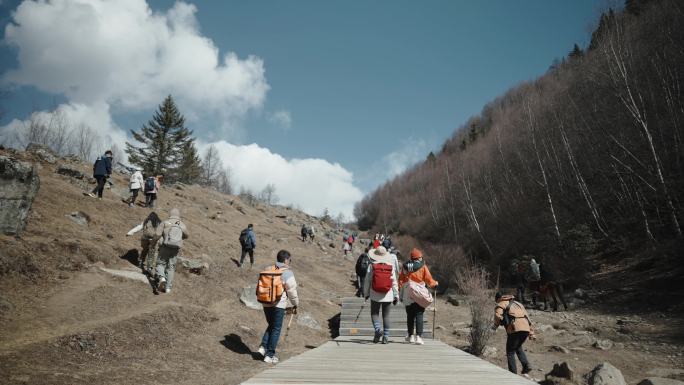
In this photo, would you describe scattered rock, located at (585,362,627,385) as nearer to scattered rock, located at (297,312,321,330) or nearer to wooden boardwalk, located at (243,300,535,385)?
wooden boardwalk, located at (243,300,535,385)

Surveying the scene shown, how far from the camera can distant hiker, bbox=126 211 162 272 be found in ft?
34.4

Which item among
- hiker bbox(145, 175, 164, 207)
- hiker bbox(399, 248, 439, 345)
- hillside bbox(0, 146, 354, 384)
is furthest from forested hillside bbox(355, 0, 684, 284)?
hiker bbox(145, 175, 164, 207)

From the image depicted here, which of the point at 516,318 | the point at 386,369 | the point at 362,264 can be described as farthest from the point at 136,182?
the point at 516,318

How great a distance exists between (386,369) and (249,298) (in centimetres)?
→ 868

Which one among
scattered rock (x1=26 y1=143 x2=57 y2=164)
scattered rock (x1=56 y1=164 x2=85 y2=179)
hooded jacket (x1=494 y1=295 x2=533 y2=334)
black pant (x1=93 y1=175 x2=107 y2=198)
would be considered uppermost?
scattered rock (x1=26 y1=143 x2=57 y2=164)

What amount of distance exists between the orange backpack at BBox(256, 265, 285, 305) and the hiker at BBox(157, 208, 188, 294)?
441 centimetres

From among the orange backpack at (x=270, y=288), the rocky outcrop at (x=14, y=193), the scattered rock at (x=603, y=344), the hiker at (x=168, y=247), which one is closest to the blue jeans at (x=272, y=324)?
the orange backpack at (x=270, y=288)

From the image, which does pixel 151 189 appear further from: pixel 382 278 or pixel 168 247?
pixel 382 278

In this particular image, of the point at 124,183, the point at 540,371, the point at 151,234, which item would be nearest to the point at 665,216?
the point at 540,371

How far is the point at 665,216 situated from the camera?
19.0 m

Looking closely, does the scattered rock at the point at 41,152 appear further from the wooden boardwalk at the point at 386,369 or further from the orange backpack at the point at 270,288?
the wooden boardwalk at the point at 386,369

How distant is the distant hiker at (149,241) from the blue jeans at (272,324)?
579 cm

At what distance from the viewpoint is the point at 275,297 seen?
6125mm

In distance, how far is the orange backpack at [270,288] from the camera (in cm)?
612
